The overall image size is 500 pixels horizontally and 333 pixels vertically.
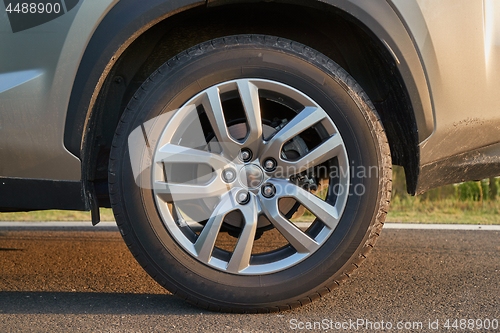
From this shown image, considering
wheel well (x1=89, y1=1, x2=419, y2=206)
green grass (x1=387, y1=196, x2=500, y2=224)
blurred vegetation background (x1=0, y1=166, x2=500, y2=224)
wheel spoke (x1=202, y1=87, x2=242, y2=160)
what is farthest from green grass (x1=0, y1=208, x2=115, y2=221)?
wheel spoke (x1=202, y1=87, x2=242, y2=160)

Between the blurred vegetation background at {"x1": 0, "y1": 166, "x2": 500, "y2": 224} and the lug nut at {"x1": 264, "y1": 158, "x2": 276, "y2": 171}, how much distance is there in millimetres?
2221

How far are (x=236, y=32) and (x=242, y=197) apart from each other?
70cm

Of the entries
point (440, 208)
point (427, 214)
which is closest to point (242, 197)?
point (427, 214)

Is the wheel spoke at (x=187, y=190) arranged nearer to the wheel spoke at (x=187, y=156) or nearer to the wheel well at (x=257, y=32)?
the wheel spoke at (x=187, y=156)

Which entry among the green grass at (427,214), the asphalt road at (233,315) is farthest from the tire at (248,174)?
the green grass at (427,214)

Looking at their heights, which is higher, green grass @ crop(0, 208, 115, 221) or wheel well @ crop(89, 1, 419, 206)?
wheel well @ crop(89, 1, 419, 206)

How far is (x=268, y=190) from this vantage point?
2172 mm

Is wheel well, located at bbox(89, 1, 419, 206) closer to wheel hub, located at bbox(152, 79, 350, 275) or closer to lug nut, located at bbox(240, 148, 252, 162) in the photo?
wheel hub, located at bbox(152, 79, 350, 275)

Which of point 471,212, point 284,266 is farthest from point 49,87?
point 471,212

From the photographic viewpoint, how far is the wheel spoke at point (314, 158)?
2150 millimetres

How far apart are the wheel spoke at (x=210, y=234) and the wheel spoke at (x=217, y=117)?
0.24m

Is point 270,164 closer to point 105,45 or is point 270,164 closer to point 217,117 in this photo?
point 217,117

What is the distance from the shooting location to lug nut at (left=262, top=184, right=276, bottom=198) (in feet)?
7.12

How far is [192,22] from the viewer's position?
2336mm
